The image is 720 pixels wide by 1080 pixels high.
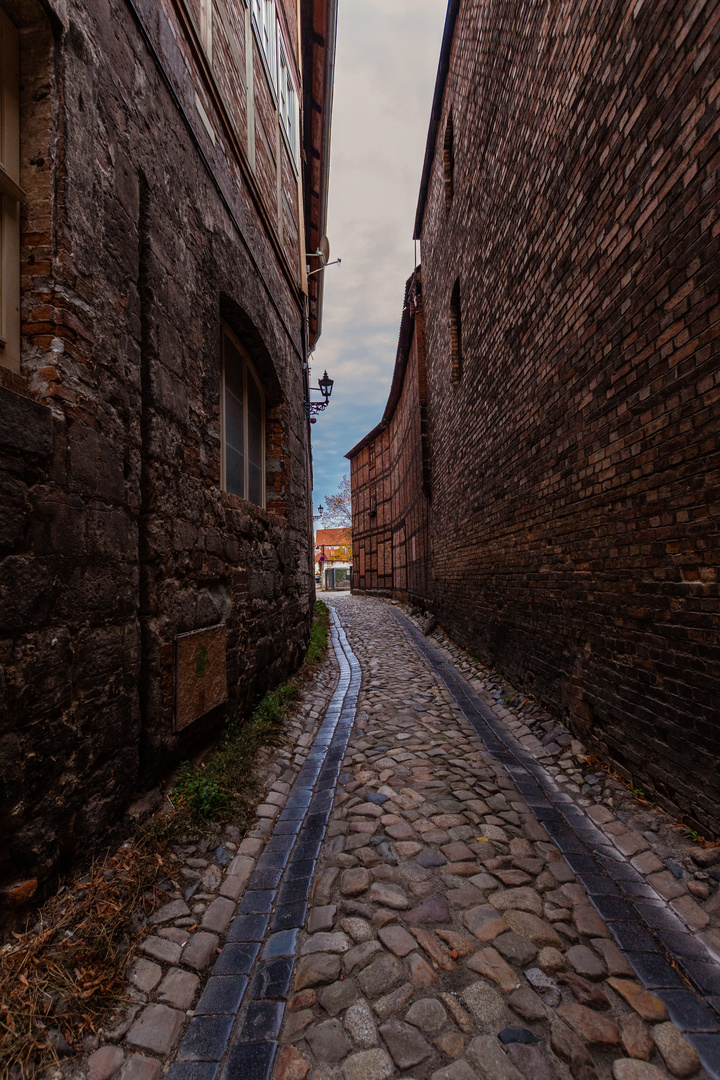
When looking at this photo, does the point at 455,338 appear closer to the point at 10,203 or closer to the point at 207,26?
the point at 207,26

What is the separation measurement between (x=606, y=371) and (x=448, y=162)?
7570 mm

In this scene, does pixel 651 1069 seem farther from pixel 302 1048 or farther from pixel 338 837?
pixel 338 837

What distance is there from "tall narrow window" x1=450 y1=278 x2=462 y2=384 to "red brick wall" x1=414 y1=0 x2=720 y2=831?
6.83 ft

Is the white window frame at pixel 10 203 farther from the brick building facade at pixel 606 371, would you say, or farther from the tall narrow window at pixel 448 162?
the tall narrow window at pixel 448 162

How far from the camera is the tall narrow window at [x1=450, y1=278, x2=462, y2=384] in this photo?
8.02 meters

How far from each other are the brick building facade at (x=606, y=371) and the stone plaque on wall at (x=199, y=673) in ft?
8.27

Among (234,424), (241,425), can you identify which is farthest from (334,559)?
(234,424)

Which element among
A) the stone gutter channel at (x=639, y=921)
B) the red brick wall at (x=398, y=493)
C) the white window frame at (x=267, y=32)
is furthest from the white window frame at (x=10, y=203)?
the red brick wall at (x=398, y=493)

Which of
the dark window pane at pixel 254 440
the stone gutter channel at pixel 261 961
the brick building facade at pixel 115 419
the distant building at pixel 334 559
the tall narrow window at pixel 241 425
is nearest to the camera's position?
the stone gutter channel at pixel 261 961

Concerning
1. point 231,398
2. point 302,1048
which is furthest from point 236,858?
point 231,398

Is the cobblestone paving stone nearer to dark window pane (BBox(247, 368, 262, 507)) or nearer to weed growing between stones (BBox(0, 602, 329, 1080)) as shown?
weed growing between stones (BBox(0, 602, 329, 1080))

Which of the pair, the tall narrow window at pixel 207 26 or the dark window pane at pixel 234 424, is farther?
the dark window pane at pixel 234 424

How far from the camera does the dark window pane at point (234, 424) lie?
14.5 feet

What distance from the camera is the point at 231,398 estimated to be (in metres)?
4.58
